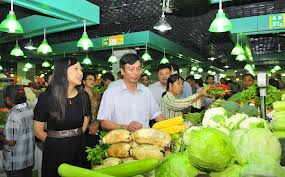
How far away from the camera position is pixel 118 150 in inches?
65.3

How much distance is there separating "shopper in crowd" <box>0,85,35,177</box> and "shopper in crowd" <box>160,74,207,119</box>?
6.49 ft

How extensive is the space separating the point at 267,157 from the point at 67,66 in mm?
2411

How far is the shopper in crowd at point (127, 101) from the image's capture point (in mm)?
2891

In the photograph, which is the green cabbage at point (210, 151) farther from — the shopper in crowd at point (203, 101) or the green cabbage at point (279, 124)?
the shopper in crowd at point (203, 101)

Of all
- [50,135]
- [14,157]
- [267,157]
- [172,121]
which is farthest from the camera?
[14,157]

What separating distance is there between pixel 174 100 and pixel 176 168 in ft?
9.08

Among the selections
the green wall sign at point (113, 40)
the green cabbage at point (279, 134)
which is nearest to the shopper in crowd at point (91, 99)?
the green cabbage at point (279, 134)

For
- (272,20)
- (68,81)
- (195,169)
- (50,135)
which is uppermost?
(272,20)

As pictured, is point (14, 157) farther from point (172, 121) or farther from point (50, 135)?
point (172, 121)

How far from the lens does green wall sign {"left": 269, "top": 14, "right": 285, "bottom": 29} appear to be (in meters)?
8.91

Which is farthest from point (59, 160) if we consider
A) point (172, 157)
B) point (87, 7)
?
point (87, 7)

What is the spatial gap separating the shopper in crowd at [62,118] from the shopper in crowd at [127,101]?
288 mm

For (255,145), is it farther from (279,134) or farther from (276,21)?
(276,21)

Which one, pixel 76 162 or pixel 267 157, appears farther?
pixel 76 162
